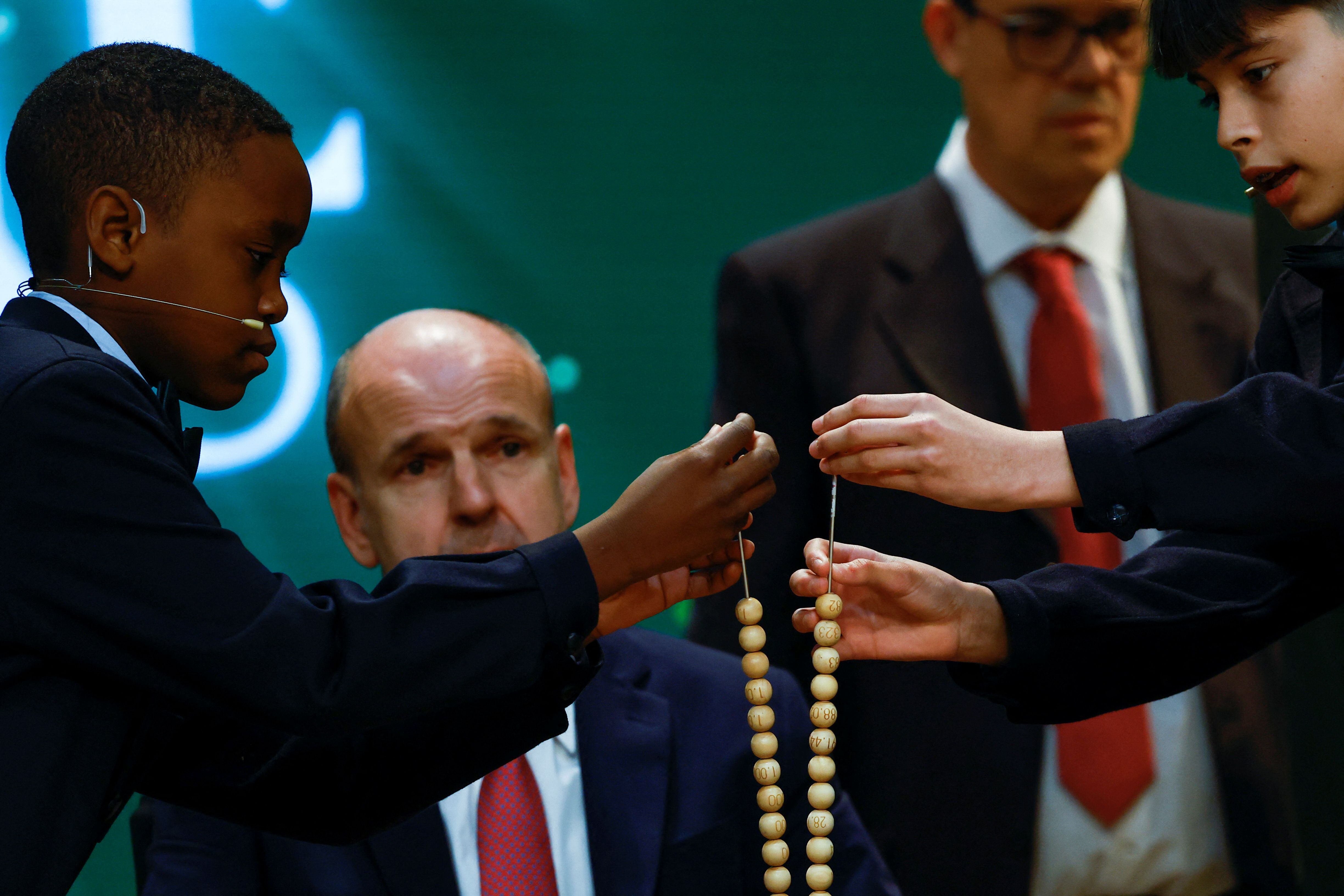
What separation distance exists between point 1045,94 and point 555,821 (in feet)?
4.72

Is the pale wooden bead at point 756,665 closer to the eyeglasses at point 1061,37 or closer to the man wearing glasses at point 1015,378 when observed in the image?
the man wearing glasses at point 1015,378

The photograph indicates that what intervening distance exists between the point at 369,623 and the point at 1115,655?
86 cm

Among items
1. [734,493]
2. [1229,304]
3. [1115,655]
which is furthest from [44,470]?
[1229,304]

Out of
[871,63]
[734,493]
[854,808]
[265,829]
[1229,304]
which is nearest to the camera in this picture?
[734,493]

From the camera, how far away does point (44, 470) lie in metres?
1.18

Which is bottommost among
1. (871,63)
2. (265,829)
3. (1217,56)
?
(265,829)

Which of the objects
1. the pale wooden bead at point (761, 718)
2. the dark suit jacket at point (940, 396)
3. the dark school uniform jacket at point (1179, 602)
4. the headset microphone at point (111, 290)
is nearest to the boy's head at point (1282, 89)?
the dark school uniform jacket at point (1179, 602)

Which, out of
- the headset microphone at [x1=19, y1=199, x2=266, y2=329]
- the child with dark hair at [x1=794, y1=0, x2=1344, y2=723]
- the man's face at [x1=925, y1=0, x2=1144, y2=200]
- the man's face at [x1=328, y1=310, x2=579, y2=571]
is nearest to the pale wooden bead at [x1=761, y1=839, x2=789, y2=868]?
the child with dark hair at [x1=794, y1=0, x2=1344, y2=723]

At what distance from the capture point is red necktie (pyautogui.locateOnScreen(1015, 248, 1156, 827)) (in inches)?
88.0

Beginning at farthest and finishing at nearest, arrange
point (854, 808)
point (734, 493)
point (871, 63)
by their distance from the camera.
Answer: point (871, 63), point (854, 808), point (734, 493)

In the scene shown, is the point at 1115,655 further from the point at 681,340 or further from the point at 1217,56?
the point at 681,340

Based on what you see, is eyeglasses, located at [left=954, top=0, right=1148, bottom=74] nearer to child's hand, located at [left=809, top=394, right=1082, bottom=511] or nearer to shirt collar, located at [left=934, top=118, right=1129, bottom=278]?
shirt collar, located at [left=934, top=118, right=1129, bottom=278]

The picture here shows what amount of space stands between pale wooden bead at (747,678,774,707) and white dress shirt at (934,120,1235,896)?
0.89 metres

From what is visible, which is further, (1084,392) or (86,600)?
(1084,392)
